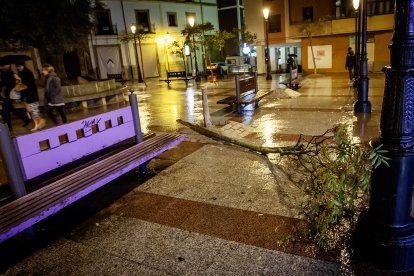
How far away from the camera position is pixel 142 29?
117 feet

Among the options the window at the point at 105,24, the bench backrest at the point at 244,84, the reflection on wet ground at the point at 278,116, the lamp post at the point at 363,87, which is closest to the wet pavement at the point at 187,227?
the reflection on wet ground at the point at 278,116

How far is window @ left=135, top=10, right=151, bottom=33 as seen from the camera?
35.6 metres

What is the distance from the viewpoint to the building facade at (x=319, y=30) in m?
23.8

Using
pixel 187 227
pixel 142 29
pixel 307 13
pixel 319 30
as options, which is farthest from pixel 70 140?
pixel 142 29

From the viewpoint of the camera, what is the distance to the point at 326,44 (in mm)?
26250

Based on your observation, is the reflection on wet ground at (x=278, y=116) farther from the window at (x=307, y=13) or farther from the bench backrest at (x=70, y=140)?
the window at (x=307, y=13)

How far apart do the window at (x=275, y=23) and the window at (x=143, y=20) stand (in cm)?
1368

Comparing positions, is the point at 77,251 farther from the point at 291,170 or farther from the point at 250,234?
the point at 291,170

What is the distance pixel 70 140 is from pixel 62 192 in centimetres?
101

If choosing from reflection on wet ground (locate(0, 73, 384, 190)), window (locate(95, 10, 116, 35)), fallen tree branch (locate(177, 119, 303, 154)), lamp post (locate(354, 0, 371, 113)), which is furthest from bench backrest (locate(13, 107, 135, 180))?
window (locate(95, 10, 116, 35))

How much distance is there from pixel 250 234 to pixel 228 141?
3.69 meters

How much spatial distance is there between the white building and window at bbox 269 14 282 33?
40.5 feet

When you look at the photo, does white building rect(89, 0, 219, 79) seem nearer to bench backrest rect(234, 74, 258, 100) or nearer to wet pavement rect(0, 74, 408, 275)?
bench backrest rect(234, 74, 258, 100)

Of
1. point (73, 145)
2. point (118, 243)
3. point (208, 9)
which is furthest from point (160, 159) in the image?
point (208, 9)
